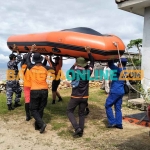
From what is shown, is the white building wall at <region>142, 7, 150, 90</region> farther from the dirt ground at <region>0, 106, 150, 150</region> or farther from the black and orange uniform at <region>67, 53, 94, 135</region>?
the black and orange uniform at <region>67, 53, 94, 135</region>

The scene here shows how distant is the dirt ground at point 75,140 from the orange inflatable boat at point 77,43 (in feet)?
5.11

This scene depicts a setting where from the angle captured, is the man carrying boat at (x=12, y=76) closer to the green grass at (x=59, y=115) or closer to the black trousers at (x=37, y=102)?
the green grass at (x=59, y=115)

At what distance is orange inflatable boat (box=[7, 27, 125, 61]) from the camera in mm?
4719

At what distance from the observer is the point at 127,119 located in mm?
5762

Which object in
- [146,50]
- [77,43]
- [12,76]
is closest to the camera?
[77,43]

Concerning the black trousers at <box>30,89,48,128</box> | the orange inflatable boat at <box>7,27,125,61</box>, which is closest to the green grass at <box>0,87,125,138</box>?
the black trousers at <box>30,89,48,128</box>

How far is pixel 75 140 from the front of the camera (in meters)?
4.24

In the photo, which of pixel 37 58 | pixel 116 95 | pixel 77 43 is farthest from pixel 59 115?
pixel 77 43

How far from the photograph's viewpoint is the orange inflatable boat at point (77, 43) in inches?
186

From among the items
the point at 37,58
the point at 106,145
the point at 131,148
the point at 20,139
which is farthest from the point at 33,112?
the point at 131,148

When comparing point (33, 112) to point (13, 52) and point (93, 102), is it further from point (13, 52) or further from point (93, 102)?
point (93, 102)

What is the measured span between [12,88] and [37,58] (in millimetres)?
2046

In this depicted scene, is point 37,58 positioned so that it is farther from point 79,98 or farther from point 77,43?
point 79,98

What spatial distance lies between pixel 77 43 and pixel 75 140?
199 cm
